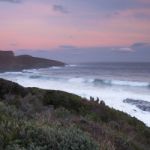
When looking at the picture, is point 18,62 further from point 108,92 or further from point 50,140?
point 50,140

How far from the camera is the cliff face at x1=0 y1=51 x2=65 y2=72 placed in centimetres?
12769

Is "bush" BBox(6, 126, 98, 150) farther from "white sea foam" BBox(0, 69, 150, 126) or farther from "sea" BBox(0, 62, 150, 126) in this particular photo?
"white sea foam" BBox(0, 69, 150, 126)

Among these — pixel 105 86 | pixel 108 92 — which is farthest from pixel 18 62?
pixel 108 92

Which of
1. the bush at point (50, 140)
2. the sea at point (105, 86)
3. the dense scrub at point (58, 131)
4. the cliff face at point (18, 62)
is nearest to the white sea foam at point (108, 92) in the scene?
the sea at point (105, 86)

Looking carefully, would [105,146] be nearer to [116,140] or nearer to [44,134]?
[44,134]

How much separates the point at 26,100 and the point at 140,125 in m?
4.01

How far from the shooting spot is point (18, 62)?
458 ft

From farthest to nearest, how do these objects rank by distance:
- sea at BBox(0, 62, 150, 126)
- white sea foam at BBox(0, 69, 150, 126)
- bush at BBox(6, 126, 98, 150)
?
sea at BBox(0, 62, 150, 126) < white sea foam at BBox(0, 69, 150, 126) < bush at BBox(6, 126, 98, 150)

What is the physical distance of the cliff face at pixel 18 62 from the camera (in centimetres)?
12769

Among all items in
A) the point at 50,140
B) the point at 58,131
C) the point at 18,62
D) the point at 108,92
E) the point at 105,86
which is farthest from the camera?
the point at 18,62

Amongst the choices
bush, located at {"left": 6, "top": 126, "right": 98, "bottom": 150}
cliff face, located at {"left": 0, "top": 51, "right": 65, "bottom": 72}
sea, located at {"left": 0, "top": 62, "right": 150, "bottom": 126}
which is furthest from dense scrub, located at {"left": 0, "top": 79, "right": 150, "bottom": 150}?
cliff face, located at {"left": 0, "top": 51, "right": 65, "bottom": 72}

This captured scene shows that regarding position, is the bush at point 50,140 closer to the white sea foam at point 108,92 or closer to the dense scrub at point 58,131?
the dense scrub at point 58,131

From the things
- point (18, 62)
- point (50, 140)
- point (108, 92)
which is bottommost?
point (108, 92)

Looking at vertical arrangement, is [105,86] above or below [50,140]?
below
